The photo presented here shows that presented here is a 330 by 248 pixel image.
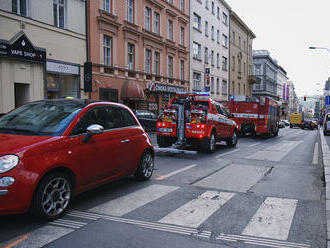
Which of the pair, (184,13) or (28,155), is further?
(184,13)

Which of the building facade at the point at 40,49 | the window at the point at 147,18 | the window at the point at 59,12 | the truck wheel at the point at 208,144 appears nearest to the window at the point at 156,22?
the window at the point at 147,18

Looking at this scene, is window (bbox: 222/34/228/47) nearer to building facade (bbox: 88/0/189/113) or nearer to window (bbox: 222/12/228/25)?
window (bbox: 222/12/228/25)

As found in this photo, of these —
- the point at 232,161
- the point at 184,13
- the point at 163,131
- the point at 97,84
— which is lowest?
the point at 232,161

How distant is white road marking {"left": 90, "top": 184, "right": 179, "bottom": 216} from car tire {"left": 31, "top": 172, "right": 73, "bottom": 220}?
0.51m

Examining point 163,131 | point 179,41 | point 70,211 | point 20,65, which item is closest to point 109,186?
point 70,211

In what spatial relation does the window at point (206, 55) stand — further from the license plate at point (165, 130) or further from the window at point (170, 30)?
the license plate at point (165, 130)

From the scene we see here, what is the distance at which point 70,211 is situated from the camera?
490 cm

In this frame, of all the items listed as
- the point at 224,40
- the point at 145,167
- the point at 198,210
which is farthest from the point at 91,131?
the point at 224,40

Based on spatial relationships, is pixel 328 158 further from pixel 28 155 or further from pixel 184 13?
pixel 184 13

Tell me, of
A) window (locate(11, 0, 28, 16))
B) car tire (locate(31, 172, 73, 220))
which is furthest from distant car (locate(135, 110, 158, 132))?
car tire (locate(31, 172, 73, 220))

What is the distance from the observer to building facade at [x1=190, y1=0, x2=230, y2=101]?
3806 cm

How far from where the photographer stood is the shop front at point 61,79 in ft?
61.3

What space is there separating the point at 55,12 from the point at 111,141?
15.8 metres

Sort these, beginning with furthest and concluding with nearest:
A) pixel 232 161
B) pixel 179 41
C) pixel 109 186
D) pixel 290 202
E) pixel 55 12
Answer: pixel 179 41 < pixel 55 12 < pixel 232 161 < pixel 109 186 < pixel 290 202
